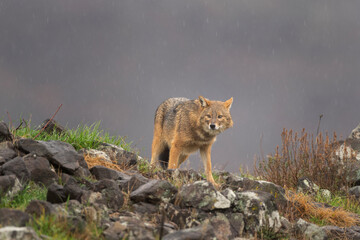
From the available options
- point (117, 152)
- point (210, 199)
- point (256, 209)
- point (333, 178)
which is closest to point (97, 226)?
point (210, 199)

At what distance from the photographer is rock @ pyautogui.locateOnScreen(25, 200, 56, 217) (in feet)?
14.7

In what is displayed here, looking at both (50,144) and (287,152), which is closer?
(50,144)

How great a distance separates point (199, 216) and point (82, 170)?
7.65ft

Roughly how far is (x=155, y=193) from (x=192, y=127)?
415cm

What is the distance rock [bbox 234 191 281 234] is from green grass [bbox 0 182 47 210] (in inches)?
120

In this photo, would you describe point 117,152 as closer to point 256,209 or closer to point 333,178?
point 256,209

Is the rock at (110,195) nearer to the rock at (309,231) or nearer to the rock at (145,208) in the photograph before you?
the rock at (145,208)

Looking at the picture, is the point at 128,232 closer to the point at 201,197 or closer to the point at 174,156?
the point at 201,197

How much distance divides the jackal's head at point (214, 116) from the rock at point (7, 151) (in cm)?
441

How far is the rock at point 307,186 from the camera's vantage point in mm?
10477

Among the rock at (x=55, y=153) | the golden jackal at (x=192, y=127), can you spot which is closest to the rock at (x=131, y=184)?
the rock at (x=55, y=153)

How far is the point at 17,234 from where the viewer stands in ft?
12.4

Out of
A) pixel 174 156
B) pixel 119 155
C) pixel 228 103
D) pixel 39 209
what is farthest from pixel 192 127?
pixel 39 209

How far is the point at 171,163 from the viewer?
32.2ft
